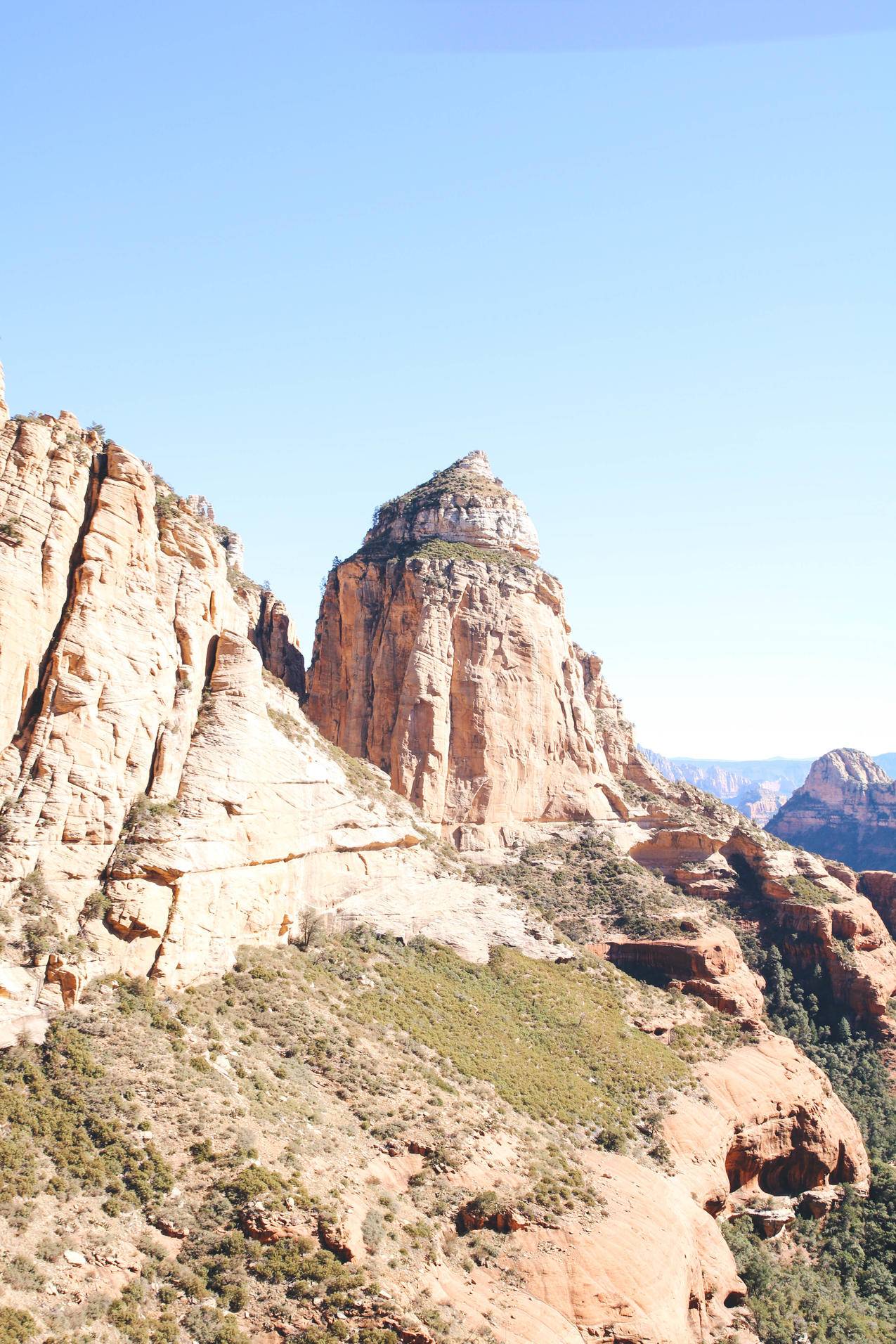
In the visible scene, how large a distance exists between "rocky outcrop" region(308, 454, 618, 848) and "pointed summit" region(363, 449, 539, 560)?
0.56ft

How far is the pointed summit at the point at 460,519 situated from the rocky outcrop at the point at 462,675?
17cm

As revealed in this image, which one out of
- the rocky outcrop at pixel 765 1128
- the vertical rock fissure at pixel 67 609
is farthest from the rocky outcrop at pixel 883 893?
the vertical rock fissure at pixel 67 609

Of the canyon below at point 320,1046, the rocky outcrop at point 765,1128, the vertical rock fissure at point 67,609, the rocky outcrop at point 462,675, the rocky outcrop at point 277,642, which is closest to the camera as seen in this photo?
the canyon below at point 320,1046

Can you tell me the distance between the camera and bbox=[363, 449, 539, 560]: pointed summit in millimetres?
86750

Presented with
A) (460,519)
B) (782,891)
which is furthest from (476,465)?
(782,891)

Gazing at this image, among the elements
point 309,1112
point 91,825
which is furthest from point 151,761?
point 309,1112

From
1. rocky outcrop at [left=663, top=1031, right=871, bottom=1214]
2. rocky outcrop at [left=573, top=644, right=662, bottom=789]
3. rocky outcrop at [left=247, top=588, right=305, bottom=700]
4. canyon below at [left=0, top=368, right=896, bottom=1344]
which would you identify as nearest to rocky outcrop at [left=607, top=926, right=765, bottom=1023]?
canyon below at [left=0, top=368, right=896, bottom=1344]

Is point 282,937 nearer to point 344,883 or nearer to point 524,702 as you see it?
point 344,883

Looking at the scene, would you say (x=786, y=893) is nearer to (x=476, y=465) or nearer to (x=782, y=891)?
(x=782, y=891)

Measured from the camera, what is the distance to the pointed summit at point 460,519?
285 feet

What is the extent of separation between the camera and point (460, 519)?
8719 cm

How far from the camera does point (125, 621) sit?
118 ft

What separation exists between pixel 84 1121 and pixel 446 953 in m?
30.4

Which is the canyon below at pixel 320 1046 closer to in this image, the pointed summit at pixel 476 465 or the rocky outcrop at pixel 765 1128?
the rocky outcrop at pixel 765 1128
